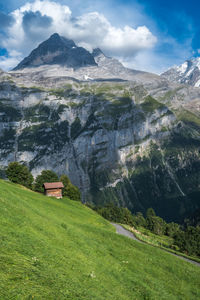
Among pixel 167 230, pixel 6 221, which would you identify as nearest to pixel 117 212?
pixel 167 230

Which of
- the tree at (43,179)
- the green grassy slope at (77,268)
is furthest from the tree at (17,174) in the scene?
the green grassy slope at (77,268)

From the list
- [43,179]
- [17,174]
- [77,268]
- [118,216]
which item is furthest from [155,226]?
→ [77,268]

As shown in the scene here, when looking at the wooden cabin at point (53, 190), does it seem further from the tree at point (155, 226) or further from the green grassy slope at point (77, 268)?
the tree at point (155, 226)

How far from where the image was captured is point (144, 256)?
2762 cm

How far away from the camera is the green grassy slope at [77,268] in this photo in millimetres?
11570

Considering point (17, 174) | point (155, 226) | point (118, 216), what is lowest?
point (155, 226)

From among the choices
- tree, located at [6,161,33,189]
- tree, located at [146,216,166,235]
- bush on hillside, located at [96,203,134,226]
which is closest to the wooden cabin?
tree, located at [6,161,33,189]

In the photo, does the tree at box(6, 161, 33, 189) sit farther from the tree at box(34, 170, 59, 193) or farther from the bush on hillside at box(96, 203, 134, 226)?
the bush on hillside at box(96, 203, 134, 226)

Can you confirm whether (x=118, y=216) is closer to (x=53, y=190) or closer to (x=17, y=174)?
(x=53, y=190)

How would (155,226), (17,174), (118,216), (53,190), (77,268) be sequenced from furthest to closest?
(118,216), (155,226), (17,174), (53,190), (77,268)

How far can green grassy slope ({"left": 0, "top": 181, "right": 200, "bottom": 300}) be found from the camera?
11.6m

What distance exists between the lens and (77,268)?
16750 millimetres

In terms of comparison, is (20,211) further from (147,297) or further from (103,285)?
(147,297)

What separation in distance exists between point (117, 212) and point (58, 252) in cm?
11736
